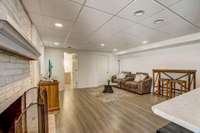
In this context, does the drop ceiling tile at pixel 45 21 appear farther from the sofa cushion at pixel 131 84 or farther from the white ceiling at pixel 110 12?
the sofa cushion at pixel 131 84

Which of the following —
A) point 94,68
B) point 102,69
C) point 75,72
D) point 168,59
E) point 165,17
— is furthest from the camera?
point 102,69

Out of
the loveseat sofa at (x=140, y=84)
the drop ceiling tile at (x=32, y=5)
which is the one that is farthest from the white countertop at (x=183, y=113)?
the loveseat sofa at (x=140, y=84)

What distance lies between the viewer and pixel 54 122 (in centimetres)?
252

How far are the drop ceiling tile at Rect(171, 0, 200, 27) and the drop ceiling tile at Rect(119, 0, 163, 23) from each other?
28cm

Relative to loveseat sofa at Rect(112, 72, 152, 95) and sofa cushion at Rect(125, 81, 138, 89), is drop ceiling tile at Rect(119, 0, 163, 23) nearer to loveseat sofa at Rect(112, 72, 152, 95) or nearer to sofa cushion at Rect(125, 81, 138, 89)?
loveseat sofa at Rect(112, 72, 152, 95)

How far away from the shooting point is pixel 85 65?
6.85 m

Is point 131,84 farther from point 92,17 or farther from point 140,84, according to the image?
point 92,17

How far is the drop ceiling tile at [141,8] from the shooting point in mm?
1727

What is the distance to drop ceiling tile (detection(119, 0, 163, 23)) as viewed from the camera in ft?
5.66

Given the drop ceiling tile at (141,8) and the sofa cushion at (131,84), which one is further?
the sofa cushion at (131,84)

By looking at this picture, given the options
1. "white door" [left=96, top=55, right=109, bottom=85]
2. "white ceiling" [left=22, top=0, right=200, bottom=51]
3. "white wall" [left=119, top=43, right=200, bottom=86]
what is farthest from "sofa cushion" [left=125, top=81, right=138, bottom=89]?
"white ceiling" [left=22, top=0, right=200, bottom=51]

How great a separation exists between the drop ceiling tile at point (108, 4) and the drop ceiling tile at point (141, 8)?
0.16 m

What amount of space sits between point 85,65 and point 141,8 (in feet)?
17.5

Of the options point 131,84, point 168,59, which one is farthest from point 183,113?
point 131,84
